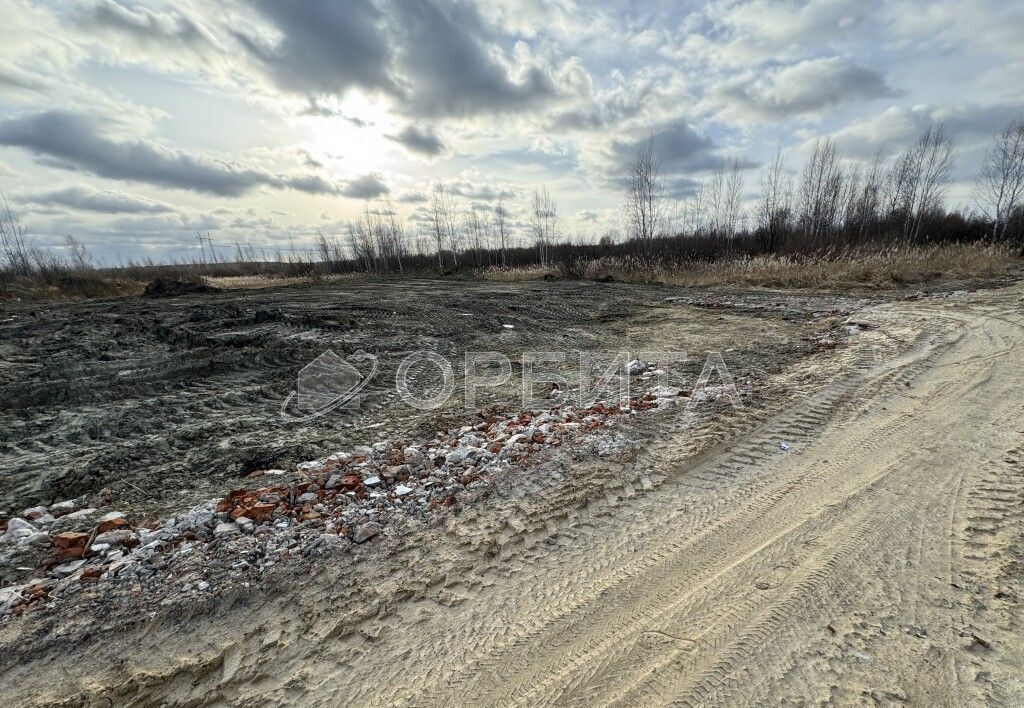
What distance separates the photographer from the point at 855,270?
15.9m

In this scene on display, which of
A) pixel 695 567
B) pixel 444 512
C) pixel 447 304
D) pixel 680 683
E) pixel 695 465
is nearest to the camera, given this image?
pixel 680 683

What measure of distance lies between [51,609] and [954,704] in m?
4.33

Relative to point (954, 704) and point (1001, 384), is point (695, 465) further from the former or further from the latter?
point (1001, 384)

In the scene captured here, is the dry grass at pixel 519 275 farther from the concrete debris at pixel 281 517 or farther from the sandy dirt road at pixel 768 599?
the sandy dirt road at pixel 768 599

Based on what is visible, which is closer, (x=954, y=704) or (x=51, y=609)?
(x=954, y=704)

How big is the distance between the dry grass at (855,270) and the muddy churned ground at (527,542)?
11517 mm

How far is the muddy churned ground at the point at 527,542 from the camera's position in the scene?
6.30 feet

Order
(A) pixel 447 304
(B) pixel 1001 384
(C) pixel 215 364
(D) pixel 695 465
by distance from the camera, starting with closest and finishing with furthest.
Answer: (D) pixel 695 465 < (B) pixel 1001 384 < (C) pixel 215 364 < (A) pixel 447 304

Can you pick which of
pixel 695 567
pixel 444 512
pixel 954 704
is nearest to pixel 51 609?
pixel 444 512

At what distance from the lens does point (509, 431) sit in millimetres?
4457

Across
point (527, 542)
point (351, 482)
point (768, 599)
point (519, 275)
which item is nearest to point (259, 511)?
point (351, 482)

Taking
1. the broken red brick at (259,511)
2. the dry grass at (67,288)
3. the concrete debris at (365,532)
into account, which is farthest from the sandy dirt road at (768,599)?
the dry grass at (67,288)

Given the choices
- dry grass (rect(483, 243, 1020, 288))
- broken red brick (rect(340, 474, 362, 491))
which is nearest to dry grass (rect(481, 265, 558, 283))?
dry grass (rect(483, 243, 1020, 288))

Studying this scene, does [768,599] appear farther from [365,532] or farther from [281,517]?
[281,517]
